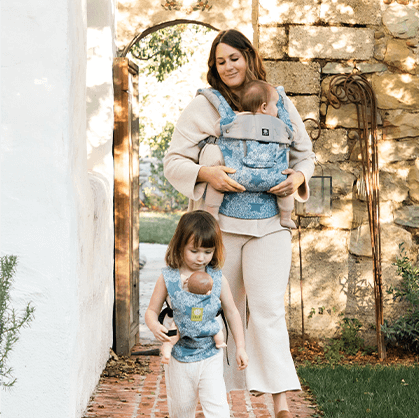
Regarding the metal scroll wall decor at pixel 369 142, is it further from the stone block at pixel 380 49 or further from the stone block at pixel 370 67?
the stone block at pixel 380 49

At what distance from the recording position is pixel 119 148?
194 inches

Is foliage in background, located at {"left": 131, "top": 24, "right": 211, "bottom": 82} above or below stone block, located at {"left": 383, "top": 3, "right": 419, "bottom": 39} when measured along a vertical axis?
above

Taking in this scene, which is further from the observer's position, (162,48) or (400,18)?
(162,48)

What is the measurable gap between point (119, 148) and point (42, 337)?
2.45 meters

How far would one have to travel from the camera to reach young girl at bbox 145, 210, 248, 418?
2.43 metres

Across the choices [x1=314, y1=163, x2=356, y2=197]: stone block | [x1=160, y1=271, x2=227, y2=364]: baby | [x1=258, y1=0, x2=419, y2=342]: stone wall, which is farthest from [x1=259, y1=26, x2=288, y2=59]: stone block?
[x1=160, y1=271, x2=227, y2=364]: baby

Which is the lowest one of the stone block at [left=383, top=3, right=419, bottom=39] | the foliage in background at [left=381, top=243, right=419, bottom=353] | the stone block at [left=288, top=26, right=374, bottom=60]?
the foliage in background at [left=381, top=243, right=419, bottom=353]

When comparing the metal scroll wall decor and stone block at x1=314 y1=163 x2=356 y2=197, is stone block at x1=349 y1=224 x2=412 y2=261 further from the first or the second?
stone block at x1=314 y1=163 x2=356 y2=197

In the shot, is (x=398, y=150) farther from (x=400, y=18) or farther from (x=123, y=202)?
(x=123, y=202)

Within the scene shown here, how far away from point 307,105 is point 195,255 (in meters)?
3.00

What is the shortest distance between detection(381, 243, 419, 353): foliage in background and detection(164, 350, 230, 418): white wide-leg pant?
2822 millimetres

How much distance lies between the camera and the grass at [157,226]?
1384cm

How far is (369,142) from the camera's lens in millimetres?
5141

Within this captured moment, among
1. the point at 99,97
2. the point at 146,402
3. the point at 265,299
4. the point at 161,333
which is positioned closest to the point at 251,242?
the point at 265,299
